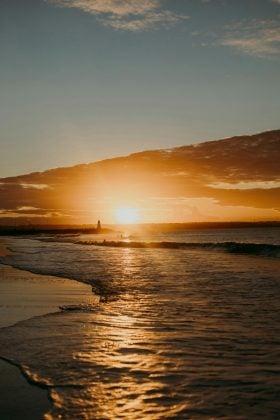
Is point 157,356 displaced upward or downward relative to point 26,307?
upward

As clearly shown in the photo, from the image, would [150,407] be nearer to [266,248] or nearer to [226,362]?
[226,362]

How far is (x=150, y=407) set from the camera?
5.98 metres

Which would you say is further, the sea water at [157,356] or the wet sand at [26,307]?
the sea water at [157,356]

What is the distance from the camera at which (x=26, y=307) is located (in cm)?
1346

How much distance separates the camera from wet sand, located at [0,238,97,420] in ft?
19.6

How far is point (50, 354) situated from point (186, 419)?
12.0 feet

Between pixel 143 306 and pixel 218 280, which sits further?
pixel 218 280

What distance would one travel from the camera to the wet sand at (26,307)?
19.6ft

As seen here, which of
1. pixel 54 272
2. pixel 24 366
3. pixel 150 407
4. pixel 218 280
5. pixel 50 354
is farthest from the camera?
pixel 54 272

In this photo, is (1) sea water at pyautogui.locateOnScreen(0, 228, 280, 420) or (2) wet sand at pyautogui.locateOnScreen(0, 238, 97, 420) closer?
(2) wet sand at pyautogui.locateOnScreen(0, 238, 97, 420)

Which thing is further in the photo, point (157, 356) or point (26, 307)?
point (26, 307)

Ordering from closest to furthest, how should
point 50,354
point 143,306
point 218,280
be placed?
point 50,354
point 143,306
point 218,280

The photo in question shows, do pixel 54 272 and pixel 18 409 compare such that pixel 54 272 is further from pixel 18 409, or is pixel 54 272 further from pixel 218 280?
pixel 18 409

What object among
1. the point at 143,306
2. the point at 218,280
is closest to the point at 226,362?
the point at 143,306
